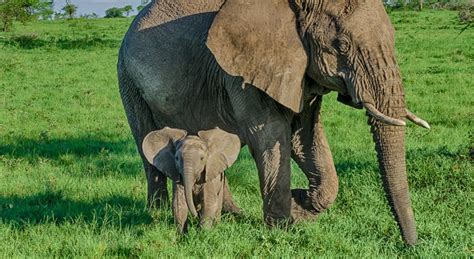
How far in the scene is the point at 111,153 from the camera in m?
8.74

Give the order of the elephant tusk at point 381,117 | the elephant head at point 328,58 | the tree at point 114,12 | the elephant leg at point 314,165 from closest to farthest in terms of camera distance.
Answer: the elephant tusk at point 381,117, the elephant head at point 328,58, the elephant leg at point 314,165, the tree at point 114,12

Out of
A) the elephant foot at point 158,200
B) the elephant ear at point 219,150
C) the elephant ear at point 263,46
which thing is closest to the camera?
the elephant ear at point 263,46

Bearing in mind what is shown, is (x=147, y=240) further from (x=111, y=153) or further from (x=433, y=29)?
(x=433, y=29)

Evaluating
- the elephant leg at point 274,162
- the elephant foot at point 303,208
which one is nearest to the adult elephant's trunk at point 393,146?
the elephant leg at point 274,162

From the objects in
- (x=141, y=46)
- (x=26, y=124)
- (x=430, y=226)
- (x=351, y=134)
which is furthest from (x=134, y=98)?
(x=26, y=124)

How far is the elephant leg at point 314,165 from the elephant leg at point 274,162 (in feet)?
1.59

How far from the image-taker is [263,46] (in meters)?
4.64

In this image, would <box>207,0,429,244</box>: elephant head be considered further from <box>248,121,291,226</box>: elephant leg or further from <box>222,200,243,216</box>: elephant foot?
<box>222,200,243,216</box>: elephant foot

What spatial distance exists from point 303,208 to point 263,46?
5.03 feet

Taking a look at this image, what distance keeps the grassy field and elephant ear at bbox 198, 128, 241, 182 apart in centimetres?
40

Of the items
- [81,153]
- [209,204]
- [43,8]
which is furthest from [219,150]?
[43,8]

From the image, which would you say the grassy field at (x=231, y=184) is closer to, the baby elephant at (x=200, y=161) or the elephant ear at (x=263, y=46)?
the baby elephant at (x=200, y=161)

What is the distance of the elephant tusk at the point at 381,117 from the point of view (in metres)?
4.15

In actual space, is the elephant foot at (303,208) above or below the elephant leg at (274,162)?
below
